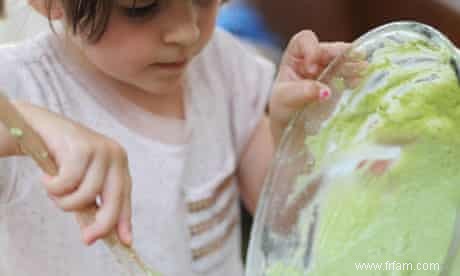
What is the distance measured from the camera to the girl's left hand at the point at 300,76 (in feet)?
1.66

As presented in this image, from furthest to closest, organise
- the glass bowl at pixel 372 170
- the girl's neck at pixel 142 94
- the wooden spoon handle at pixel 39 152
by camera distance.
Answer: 1. the girl's neck at pixel 142 94
2. the glass bowl at pixel 372 170
3. the wooden spoon handle at pixel 39 152

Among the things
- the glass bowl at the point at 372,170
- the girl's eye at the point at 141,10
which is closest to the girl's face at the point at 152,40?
the girl's eye at the point at 141,10

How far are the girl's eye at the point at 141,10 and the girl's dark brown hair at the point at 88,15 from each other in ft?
0.03

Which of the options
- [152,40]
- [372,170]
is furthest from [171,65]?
[372,170]

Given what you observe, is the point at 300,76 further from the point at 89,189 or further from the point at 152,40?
the point at 89,189

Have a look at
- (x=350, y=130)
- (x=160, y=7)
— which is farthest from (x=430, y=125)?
(x=160, y=7)

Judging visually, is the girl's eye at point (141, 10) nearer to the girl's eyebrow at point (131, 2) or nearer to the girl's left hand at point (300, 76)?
the girl's eyebrow at point (131, 2)

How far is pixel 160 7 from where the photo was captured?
46 cm

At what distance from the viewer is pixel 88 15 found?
0.45m

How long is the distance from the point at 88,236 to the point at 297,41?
0.28 m

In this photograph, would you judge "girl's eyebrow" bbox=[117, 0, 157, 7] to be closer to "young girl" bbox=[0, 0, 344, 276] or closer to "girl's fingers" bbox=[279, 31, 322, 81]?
Result: "young girl" bbox=[0, 0, 344, 276]

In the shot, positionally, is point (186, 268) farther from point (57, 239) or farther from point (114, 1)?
point (114, 1)

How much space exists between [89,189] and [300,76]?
0.87 ft

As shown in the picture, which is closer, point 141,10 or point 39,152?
point 39,152
